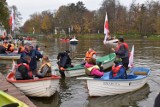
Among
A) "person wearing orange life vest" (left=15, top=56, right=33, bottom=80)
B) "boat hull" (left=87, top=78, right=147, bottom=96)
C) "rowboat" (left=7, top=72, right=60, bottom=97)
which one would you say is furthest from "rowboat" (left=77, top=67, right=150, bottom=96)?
"person wearing orange life vest" (left=15, top=56, right=33, bottom=80)

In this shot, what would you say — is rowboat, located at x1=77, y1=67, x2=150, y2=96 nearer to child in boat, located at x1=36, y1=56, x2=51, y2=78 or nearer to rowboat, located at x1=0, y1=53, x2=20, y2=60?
child in boat, located at x1=36, y1=56, x2=51, y2=78

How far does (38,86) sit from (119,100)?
3015mm

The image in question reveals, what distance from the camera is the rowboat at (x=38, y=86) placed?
1072cm

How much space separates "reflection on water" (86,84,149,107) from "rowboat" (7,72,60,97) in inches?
58.8

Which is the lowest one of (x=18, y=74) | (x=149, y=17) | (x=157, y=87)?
(x=157, y=87)

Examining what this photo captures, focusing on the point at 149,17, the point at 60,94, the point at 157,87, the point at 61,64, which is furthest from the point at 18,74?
the point at 149,17

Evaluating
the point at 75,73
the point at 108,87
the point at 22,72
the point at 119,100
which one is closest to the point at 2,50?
the point at 75,73

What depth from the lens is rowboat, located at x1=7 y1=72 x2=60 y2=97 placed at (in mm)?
10719

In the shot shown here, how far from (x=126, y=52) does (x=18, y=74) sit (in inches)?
213

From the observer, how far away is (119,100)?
37.2 ft

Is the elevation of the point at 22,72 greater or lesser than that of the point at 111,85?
greater

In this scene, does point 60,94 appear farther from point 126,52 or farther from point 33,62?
point 126,52

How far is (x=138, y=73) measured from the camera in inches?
542

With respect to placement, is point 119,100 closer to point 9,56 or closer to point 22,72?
point 22,72
